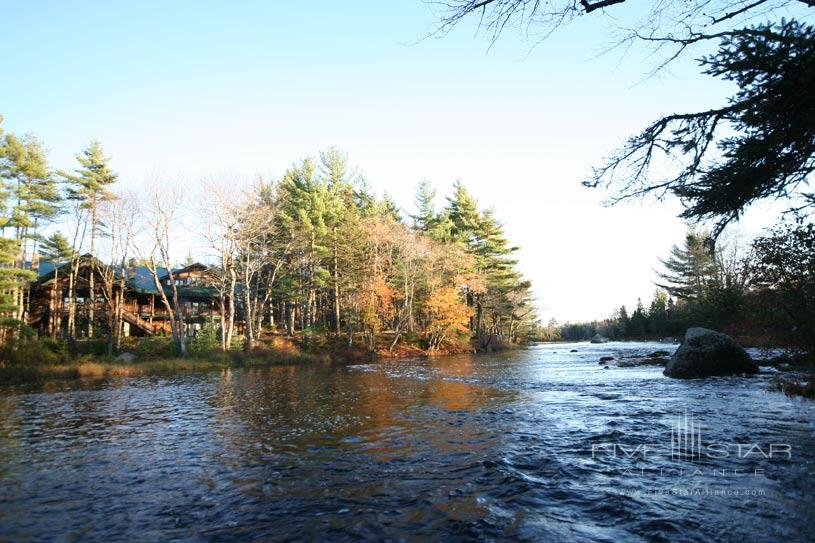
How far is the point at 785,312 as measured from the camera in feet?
31.0

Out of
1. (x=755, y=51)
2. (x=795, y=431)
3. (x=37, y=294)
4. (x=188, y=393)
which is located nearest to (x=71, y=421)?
(x=188, y=393)

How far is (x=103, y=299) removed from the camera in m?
42.7

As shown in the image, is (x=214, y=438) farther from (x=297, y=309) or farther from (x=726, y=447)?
(x=297, y=309)

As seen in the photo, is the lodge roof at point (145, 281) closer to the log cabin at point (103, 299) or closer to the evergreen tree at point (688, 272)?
the log cabin at point (103, 299)

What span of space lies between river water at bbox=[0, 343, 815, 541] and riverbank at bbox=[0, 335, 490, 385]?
15.0 meters

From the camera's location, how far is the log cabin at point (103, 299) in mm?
39594

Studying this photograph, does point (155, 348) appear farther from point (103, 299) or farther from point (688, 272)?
point (688, 272)

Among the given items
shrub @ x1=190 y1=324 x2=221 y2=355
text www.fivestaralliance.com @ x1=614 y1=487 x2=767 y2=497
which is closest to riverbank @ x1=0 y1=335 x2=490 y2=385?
shrub @ x1=190 y1=324 x2=221 y2=355

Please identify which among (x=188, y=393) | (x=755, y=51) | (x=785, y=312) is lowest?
(x=188, y=393)

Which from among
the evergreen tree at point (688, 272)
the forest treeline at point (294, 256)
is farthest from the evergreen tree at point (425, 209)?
the evergreen tree at point (688, 272)

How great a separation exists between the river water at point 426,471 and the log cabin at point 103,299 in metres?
31.2

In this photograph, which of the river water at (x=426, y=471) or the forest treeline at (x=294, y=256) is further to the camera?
the forest treeline at (x=294, y=256)

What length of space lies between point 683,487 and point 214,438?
828cm

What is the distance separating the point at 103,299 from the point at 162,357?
17178 millimetres
